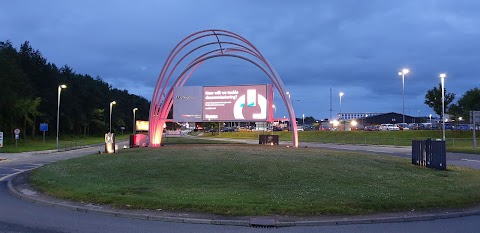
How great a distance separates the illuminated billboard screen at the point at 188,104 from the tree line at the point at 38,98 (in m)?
26.7

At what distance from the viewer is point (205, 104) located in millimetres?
42844

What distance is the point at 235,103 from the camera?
42125 millimetres

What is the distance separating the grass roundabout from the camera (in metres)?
10.9

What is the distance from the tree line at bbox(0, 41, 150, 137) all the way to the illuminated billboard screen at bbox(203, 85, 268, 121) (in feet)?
98.9

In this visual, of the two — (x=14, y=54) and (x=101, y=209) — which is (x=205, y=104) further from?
(x=14, y=54)

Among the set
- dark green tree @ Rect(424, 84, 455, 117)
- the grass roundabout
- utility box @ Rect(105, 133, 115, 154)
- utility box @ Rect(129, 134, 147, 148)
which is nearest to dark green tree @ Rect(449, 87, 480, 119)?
dark green tree @ Rect(424, 84, 455, 117)

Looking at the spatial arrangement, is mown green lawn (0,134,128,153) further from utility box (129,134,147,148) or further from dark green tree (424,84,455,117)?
dark green tree (424,84,455,117)

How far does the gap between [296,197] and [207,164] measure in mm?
8622

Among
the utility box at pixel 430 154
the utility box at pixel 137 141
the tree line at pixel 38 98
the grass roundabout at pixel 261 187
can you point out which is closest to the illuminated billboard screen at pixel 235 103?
the utility box at pixel 137 141

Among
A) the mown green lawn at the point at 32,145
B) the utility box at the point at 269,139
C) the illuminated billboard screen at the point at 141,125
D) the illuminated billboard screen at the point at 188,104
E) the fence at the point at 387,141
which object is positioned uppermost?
the illuminated billboard screen at the point at 188,104

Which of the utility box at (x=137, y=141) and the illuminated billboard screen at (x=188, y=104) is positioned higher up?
the illuminated billboard screen at (x=188, y=104)

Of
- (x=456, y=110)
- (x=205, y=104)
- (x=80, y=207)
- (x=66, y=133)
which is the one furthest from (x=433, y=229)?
(x=66, y=133)

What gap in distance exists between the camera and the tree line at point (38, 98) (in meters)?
57.8

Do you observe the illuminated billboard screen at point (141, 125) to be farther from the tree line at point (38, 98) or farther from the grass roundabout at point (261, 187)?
the grass roundabout at point (261, 187)
